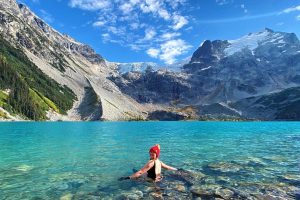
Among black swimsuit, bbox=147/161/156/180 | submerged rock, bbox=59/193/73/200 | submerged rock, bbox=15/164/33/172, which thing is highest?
black swimsuit, bbox=147/161/156/180

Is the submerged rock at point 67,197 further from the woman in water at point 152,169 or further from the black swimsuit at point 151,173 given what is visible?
the black swimsuit at point 151,173

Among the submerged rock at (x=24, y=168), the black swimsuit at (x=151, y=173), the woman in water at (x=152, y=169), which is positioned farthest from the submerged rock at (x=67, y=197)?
the submerged rock at (x=24, y=168)

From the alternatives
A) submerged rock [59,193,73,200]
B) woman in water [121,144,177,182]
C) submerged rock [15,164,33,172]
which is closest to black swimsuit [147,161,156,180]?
woman in water [121,144,177,182]

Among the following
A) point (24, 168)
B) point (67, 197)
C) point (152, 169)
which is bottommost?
point (67, 197)

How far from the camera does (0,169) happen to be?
1379 inches

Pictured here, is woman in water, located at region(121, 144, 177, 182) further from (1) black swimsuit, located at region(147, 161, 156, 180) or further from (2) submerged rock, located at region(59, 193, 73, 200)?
(2) submerged rock, located at region(59, 193, 73, 200)

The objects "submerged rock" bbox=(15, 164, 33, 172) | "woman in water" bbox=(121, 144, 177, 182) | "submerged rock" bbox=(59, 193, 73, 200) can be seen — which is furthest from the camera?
"submerged rock" bbox=(15, 164, 33, 172)

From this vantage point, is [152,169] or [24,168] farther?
[24,168]

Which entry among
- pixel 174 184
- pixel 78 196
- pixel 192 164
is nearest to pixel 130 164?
pixel 192 164

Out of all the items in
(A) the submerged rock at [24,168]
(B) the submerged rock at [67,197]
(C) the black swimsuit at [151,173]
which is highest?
(C) the black swimsuit at [151,173]

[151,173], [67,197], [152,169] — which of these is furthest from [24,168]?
[152,169]

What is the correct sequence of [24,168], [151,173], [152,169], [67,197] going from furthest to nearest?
[24,168]
[151,173]
[152,169]
[67,197]

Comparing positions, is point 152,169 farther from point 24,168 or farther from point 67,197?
point 24,168

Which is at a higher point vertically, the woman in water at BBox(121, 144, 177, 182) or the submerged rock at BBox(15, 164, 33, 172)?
the woman in water at BBox(121, 144, 177, 182)
